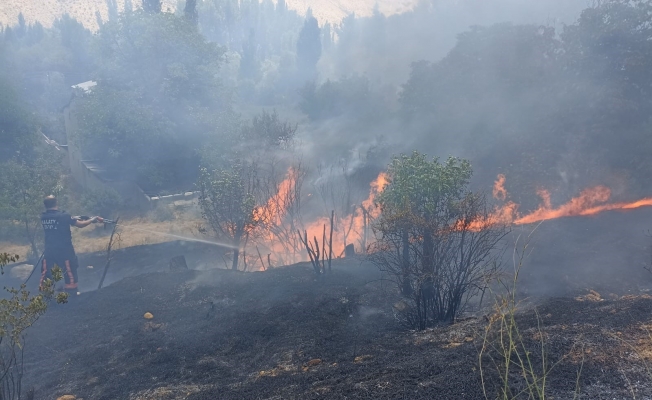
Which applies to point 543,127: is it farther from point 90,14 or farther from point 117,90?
point 90,14

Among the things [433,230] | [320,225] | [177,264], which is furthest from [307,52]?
[433,230]

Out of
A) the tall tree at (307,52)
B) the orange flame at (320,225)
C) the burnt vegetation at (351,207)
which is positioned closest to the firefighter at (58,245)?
the burnt vegetation at (351,207)

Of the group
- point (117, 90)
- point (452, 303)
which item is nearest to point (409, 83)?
point (117, 90)

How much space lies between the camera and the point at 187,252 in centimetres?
1867

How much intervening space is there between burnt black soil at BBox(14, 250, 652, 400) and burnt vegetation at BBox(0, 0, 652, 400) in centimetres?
5

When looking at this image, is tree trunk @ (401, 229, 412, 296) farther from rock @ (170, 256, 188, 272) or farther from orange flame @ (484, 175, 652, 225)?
orange flame @ (484, 175, 652, 225)

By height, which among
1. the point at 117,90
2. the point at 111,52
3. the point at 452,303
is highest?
the point at 111,52

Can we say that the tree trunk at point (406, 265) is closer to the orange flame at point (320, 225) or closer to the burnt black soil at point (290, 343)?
the burnt black soil at point (290, 343)

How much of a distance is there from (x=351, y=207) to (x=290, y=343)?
39.7 ft

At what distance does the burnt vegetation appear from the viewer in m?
6.96

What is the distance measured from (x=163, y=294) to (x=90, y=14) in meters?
127

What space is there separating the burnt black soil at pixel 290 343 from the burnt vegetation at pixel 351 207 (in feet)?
0.17

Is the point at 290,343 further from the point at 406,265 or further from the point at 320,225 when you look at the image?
the point at 320,225

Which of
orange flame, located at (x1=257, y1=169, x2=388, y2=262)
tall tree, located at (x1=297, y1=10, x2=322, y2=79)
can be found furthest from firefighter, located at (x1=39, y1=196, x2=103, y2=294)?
tall tree, located at (x1=297, y1=10, x2=322, y2=79)
